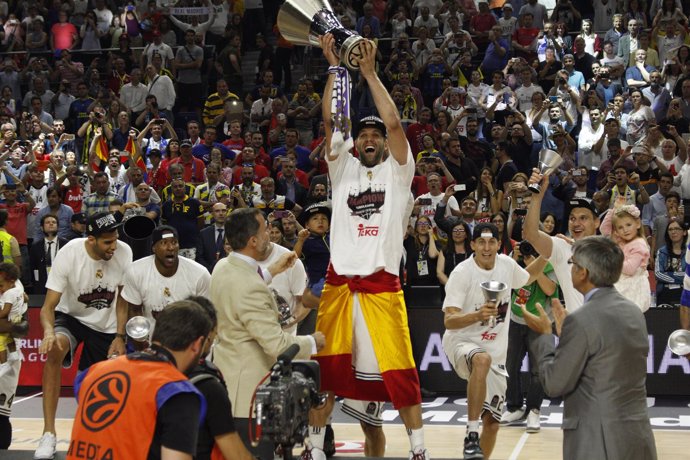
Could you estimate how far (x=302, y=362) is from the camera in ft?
17.5

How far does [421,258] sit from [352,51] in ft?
21.8

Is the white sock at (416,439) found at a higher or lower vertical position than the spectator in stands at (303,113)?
lower

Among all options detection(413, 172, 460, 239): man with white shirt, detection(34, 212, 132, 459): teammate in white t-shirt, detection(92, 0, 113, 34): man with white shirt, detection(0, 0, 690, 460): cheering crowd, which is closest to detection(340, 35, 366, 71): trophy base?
detection(0, 0, 690, 460): cheering crowd

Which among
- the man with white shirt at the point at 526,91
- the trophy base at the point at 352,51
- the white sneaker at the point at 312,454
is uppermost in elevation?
the man with white shirt at the point at 526,91

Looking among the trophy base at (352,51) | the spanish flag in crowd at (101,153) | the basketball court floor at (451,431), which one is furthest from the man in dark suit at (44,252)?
the trophy base at (352,51)

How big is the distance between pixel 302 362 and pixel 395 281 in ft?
6.52

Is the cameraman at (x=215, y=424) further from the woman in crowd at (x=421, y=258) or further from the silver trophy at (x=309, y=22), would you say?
the woman in crowd at (x=421, y=258)

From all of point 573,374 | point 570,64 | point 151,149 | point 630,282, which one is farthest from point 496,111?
point 573,374

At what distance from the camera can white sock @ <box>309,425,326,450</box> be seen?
7.43 meters

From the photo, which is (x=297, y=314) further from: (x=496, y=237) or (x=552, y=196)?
(x=552, y=196)

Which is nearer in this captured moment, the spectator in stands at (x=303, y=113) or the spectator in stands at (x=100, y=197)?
the spectator in stands at (x=100, y=197)

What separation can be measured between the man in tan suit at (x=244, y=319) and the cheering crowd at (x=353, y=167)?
35mm

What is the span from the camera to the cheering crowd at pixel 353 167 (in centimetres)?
738

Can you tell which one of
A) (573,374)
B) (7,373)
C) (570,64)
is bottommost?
(7,373)
